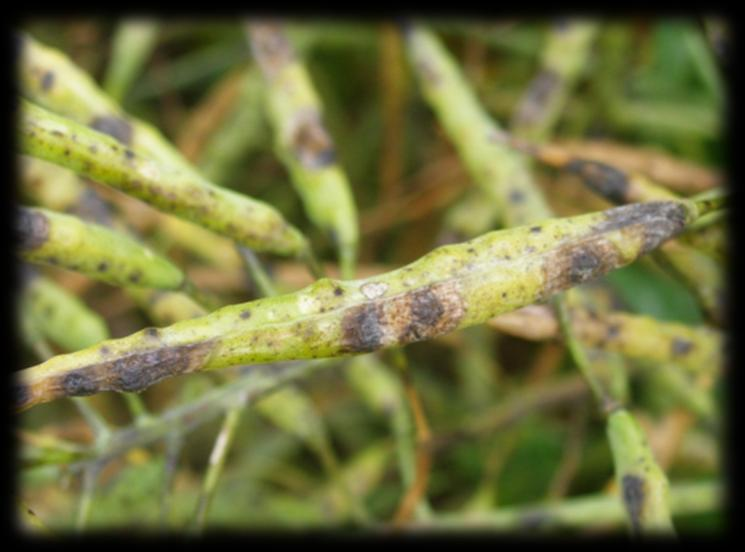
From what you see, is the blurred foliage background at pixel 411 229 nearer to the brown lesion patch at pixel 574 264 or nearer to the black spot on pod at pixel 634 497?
the black spot on pod at pixel 634 497

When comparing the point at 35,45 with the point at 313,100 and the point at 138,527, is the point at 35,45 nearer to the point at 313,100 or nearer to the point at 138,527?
the point at 313,100

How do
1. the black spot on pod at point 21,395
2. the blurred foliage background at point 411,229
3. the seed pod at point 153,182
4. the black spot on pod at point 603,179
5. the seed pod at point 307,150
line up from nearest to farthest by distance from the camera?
the black spot on pod at point 21,395 < the seed pod at point 153,182 < the black spot on pod at point 603,179 < the seed pod at point 307,150 < the blurred foliage background at point 411,229

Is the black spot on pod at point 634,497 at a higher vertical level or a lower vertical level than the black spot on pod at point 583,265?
lower

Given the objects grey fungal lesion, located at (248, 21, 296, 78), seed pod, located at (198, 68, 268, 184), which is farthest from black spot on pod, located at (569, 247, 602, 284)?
seed pod, located at (198, 68, 268, 184)

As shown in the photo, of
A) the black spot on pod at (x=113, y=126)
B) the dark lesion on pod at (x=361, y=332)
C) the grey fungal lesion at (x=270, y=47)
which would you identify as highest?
the grey fungal lesion at (x=270, y=47)

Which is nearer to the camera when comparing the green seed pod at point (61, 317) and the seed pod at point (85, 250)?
the seed pod at point (85, 250)

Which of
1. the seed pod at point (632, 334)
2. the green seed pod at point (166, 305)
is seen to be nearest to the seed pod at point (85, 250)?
the green seed pod at point (166, 305)
